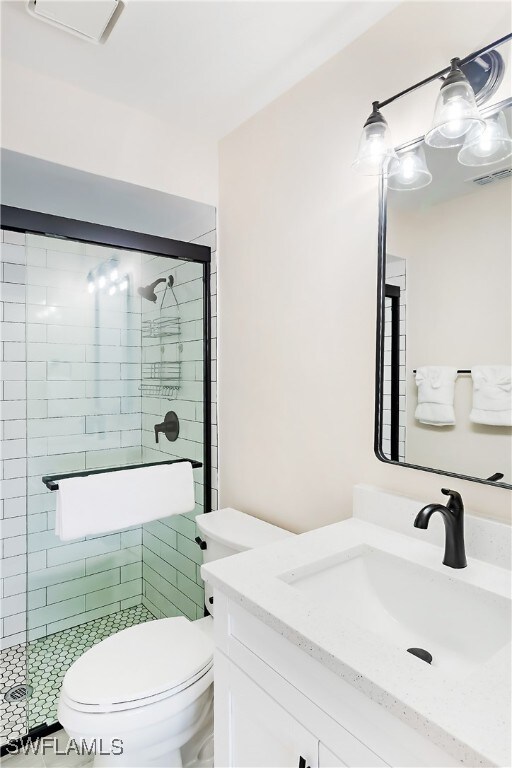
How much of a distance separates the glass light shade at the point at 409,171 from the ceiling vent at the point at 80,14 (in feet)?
3.09

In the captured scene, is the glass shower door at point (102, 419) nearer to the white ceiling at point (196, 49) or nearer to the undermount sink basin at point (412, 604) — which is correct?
the white ceiling at point (196, 49)

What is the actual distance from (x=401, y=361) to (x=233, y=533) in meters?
0.90

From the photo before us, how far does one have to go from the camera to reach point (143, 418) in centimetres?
194

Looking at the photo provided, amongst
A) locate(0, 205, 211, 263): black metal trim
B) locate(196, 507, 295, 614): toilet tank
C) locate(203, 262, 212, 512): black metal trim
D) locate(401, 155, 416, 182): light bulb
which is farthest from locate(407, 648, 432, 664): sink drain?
locate(0, 205, 211, 263): black metal trim

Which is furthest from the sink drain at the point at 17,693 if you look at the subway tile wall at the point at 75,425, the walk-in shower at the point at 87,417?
the subway tile wall at the point at 75,425

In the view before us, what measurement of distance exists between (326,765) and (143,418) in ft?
4.68

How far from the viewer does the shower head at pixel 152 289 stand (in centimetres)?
196

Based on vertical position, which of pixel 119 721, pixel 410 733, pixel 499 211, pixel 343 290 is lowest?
pixel 119 721

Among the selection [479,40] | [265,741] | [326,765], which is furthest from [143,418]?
[479,40]

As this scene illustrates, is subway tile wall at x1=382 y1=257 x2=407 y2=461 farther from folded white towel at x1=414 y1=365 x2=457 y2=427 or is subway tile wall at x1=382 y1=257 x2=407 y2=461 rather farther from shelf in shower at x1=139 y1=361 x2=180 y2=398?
shelf in shower at x1=139 y1=361 x2=180 y2=398

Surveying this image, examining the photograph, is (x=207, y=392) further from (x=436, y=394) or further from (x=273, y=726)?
(x=273, y=726)

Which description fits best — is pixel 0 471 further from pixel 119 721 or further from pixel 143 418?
pixel 119 721

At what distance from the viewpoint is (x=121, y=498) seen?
179 centimetres

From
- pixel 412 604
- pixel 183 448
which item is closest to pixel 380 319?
pixel 412 604
